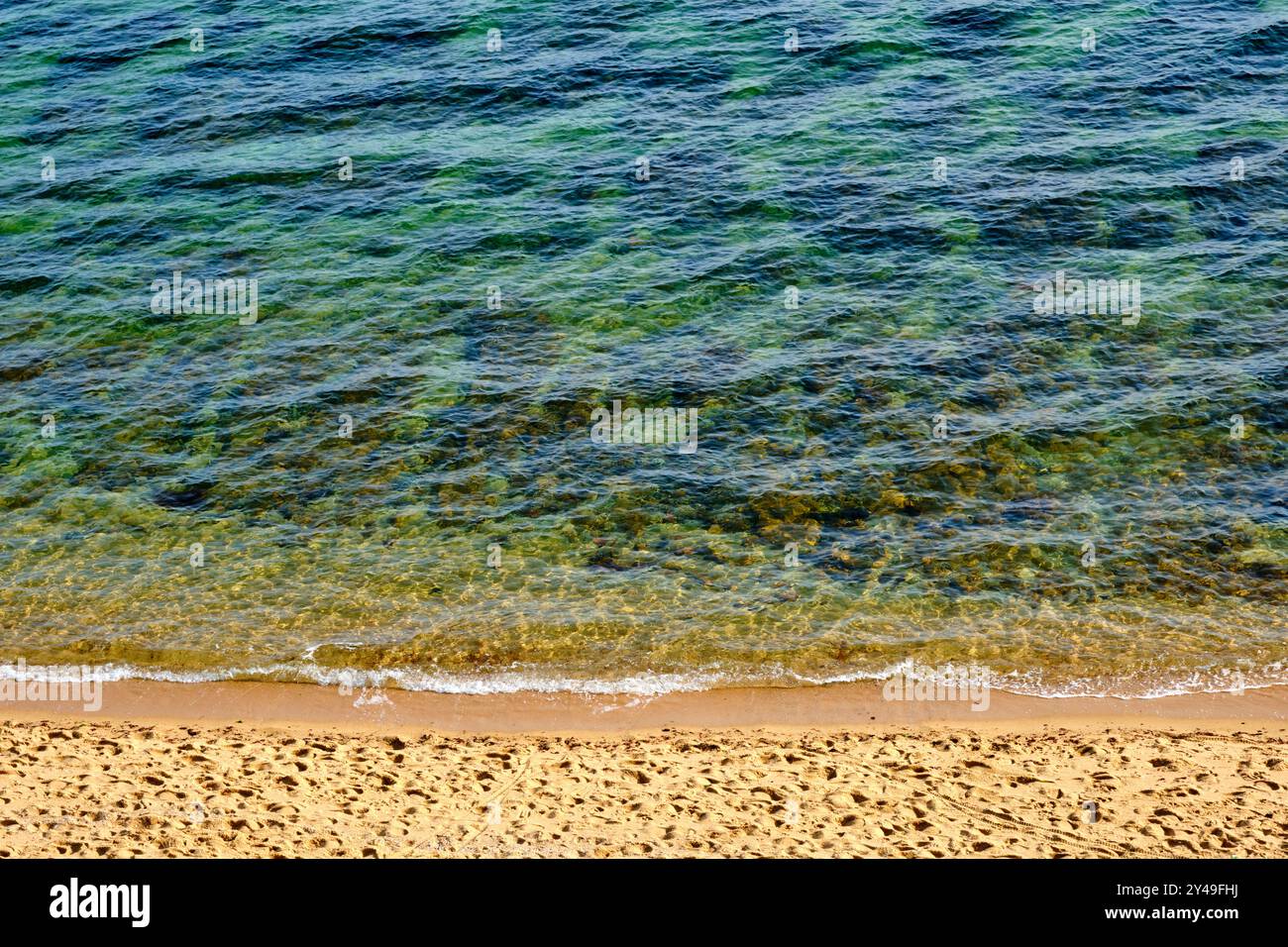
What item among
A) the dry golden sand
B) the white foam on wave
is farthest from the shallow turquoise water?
the dry golden sand

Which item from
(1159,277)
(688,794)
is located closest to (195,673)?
(688,794)

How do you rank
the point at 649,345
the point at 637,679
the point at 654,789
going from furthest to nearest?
the point at 649,345 < the point at 637,679 < the point at 654,789

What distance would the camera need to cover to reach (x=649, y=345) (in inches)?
1143

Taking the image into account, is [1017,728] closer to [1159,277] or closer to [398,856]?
[398,856]

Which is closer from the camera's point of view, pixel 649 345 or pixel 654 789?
pixel 654 789

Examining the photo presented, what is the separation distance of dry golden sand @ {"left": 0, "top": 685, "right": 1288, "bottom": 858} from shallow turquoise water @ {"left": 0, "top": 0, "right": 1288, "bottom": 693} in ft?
6.02

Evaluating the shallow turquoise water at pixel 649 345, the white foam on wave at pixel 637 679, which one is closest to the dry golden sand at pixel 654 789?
the white foam on wave at pixel 637 679

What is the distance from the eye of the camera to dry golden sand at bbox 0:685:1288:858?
15.5 meters

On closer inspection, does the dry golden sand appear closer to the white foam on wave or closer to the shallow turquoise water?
the white foam on wave

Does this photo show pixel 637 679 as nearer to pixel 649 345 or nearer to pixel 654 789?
pixel 654 789

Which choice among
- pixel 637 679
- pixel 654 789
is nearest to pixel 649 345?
pixel 637 679

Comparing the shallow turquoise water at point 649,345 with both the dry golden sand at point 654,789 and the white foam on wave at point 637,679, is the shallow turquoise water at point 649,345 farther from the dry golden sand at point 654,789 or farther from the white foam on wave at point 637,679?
the dry golden sand at point 654,789

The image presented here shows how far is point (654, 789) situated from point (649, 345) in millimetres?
13982

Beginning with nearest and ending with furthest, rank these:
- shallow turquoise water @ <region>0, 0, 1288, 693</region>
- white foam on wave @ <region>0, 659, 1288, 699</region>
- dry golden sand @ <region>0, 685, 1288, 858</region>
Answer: dry golden sand @ <region>0, 685, 1288, 858</region>
white foam on wave @ <region>0, 659, 1288, 699</region>
shallow turquoise water @ <region>0, 0, 1288, 693</region>
